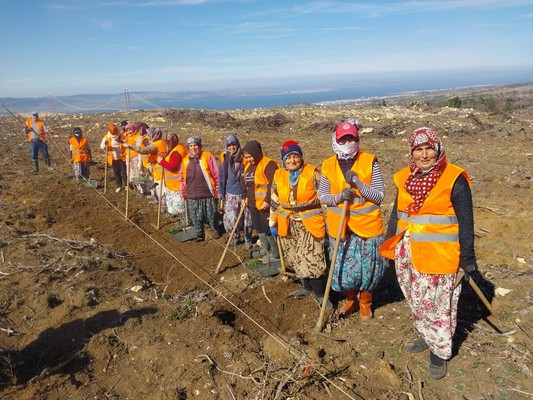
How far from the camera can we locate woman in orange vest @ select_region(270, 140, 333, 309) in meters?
3.91

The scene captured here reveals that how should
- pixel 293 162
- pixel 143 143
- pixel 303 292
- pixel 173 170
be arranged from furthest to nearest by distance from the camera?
pixel 143 143, pixel 173 170, pixel 303 292, pixel 293 162

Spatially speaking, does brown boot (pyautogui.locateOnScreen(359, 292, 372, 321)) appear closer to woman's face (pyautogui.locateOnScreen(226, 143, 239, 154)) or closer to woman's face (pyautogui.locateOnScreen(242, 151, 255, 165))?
woman's face (pyautogui.locateOnScreen(242, 151, 255, 165))

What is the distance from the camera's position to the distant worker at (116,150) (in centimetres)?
939

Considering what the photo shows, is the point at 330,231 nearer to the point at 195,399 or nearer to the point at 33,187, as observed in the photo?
the point at 195,399

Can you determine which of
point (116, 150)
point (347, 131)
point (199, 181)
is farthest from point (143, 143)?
point (347, 131)

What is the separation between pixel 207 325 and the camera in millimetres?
3988

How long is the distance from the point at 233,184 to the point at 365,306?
265cm

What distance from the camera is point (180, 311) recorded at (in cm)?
421

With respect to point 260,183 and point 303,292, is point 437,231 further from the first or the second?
point 260,183

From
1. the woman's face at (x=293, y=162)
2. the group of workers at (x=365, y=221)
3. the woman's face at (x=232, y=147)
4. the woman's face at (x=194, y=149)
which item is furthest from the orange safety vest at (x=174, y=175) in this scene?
the woman's face at (x=293, y=162)

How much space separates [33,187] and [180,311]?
7996mm

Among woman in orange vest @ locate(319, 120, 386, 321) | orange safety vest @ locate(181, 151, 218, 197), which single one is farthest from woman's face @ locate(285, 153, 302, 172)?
orange safety vest @ locate(181, 151, 218, 197)

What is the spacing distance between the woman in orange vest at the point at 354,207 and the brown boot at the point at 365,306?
0.12 metres

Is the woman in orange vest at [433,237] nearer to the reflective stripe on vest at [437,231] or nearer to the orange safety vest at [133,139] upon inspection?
the reflective stripe on vest at [437,231]
